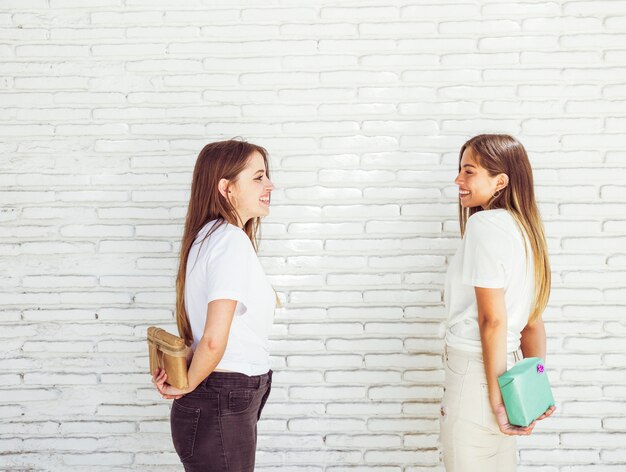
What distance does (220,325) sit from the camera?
176 centimetres

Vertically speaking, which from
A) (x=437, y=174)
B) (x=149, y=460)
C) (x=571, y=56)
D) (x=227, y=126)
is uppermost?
(x=571, y=56)

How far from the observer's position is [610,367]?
2.72 m

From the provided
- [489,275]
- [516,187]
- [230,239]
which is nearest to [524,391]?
[489,275]

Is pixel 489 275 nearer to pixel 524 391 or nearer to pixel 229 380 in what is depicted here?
pixel 524 391

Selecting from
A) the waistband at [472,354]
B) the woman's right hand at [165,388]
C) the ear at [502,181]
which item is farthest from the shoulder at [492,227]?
the woman's right hand at [165,388]

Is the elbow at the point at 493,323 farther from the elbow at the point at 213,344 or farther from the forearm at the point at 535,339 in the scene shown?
the elbow at the point at 213,344

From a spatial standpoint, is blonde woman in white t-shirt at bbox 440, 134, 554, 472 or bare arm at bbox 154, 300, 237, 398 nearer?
bare arm at bbox 154, 300, 237, 398

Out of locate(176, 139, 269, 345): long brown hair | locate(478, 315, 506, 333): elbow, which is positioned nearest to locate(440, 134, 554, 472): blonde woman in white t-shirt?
locate(478, 315, 506, 333): elbow

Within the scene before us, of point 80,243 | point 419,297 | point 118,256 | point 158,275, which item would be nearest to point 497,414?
point 419,297

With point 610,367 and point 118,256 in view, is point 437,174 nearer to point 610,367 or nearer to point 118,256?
point 610,367

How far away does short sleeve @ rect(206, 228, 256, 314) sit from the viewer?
177 cm

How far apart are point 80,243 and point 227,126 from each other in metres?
0.94

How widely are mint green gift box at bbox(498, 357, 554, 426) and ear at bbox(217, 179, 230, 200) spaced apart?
114 cm

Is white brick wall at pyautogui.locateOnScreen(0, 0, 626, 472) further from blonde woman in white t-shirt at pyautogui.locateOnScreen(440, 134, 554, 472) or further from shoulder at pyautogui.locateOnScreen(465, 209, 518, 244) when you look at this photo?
shoulder at pyautogui.locateOnScreen(465, 209, 518, 244)
